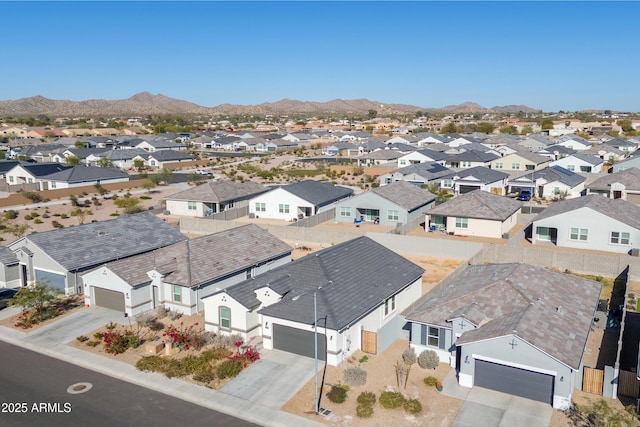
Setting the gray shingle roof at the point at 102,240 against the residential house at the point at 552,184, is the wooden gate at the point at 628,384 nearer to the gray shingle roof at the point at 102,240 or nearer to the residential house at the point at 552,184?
the gray shingle roof at the point at 102,240

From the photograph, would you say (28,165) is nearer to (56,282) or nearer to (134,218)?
(134,218)

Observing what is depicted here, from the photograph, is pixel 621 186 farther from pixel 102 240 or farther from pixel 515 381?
pixel 102 240

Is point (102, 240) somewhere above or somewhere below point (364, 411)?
above

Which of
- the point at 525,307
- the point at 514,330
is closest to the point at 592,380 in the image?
the point at 514,330

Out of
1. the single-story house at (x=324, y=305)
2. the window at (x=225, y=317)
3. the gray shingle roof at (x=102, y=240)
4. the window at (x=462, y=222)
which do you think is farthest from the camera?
the window at (x=462, y=222)

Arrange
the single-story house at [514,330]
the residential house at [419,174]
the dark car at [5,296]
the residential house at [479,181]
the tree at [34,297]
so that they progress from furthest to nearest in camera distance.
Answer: the residential house at [419,174], the residential house at [479,181], the dark car at [5,296], the tree at [34,297], the single-story house at [514,330]

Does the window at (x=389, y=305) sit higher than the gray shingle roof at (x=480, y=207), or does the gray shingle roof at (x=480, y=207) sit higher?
the gray shingle roof at (x=480, y=207)

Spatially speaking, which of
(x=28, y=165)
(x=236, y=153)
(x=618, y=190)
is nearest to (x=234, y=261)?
(x=618, y=190)

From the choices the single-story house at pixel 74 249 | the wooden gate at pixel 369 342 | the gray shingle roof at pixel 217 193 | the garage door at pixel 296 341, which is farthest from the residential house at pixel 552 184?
the garage door at pixel 296 341
